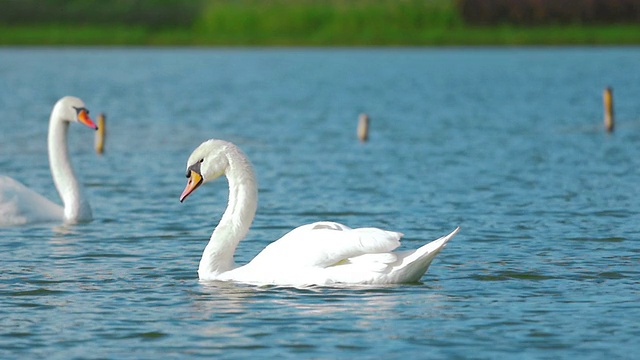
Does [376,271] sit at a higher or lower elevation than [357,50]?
higher

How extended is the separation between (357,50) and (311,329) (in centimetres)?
10244

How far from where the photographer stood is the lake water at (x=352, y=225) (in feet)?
43.1

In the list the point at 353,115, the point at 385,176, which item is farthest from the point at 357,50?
the point at 385,176

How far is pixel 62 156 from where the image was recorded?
73.6ft

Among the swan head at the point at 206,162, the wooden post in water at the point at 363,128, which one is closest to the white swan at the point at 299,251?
the swan head at the point at 206,162

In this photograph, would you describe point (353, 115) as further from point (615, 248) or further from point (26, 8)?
point (26, 8)

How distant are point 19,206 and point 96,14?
75.4 metres

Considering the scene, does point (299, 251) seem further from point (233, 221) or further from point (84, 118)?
point (84, 118)

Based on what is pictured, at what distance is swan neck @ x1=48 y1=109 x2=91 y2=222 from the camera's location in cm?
2141

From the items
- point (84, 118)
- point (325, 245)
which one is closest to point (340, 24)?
point (84, 118)

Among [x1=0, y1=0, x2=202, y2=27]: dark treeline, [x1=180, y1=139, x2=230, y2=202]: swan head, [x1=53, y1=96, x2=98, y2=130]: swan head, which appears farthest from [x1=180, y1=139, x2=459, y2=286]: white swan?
[x1=0, y1=0, x2=202, y2=27]: dark treeline

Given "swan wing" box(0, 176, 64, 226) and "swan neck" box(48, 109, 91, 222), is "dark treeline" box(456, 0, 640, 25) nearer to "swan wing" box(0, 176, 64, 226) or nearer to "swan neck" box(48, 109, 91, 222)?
"swan neck" box(48, 109, 91, 222)

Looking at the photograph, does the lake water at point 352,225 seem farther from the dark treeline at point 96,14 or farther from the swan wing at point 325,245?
the dark treeline at point 96,14

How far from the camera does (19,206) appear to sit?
20.7m
